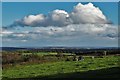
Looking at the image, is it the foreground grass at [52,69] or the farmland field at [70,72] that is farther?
the foreground grass at [52,69]

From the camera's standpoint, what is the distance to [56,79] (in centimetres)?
2323

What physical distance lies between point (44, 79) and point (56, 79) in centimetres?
138

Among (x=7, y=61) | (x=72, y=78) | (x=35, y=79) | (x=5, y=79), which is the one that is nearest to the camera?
(x=72, y=78)

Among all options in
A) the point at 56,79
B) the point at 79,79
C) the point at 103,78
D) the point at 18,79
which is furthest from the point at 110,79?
the point at 18,79

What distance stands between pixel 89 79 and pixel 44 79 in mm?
4070

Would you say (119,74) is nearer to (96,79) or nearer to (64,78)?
(96,79)

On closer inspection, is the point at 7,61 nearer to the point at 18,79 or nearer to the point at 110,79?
the point at 18,79

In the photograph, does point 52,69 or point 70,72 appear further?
point 52,69

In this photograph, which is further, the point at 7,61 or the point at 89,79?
the point at 7,61

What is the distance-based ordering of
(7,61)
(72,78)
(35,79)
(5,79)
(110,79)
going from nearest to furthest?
(110,79) < (72,78) < (35,79) < (5,79) < (7,61)

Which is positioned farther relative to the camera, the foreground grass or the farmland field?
the foreground grass

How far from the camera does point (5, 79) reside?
87.8ft

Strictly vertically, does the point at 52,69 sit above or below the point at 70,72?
below

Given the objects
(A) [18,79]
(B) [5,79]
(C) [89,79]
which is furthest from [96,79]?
(B) [5,79]
